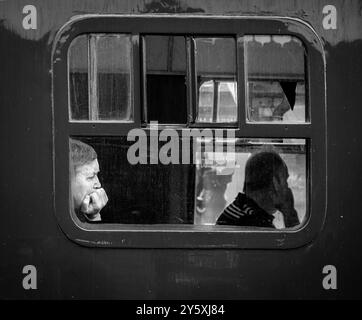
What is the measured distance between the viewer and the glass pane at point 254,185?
99.1 inches

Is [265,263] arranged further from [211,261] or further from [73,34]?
[73,34]

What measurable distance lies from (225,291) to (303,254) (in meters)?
0.35

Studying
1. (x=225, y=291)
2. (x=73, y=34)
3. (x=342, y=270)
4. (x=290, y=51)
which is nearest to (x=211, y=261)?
(x=225, y=291)

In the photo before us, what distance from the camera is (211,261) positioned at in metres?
2.50

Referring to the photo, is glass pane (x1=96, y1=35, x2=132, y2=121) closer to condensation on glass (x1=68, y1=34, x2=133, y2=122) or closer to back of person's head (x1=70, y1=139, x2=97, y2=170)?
condensation on glass (x1=68, y1=34, x2=133, y2=122)

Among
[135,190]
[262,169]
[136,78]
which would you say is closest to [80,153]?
[135,190]

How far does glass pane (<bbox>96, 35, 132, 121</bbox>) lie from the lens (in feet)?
8.14

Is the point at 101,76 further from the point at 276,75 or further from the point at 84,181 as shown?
the point at 276,75

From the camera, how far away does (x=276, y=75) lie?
252 cm

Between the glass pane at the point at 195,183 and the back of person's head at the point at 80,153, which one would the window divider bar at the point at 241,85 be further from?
the back of person's head at the point at 80,153

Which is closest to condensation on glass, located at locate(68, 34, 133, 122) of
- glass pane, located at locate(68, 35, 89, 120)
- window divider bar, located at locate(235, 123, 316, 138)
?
glass pane, located at locate(68, 35, 89, 120)

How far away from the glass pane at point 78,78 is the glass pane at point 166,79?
25 cm

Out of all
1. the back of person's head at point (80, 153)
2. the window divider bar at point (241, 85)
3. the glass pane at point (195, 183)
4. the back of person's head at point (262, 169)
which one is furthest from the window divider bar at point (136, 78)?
the back of person's head at point (262, 169)

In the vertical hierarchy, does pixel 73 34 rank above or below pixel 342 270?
above
